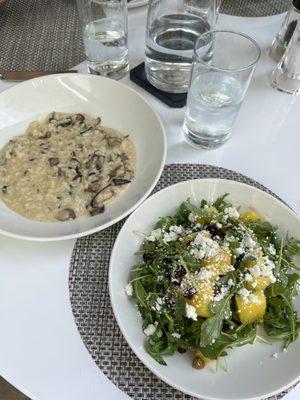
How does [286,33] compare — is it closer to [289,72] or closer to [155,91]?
[289,72]

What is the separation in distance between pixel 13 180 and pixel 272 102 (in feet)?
2.67

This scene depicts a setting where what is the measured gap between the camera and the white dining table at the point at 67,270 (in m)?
0.79

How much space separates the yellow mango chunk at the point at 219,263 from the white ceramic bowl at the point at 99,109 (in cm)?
28

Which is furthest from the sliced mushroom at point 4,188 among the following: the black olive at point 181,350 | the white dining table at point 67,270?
the black olive at point 181,350

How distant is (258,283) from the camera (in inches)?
30.8

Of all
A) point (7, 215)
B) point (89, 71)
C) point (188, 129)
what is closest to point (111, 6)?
point (89, 71)

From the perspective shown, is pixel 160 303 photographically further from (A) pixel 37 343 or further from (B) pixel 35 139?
(B) pixel 35 139

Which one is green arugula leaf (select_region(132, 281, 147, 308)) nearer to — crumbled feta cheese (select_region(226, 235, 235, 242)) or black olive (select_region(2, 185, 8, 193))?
crumbled feta cheese (select_region(226, 235, 235, 242))

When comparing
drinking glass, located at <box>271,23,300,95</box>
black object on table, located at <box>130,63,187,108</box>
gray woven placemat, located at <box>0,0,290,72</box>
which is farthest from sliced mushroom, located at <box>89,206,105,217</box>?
drinking glass, located at <box>271,23,300,95</box>

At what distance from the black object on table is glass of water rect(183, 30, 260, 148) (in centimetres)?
10

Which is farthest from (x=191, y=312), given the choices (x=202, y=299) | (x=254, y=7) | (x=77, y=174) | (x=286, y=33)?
(x=254, y=7)

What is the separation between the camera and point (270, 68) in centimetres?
140

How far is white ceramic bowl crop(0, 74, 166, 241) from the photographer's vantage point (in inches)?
42.0

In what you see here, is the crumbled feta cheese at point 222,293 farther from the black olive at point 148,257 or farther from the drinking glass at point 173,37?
the drinking glass at point 173,37
